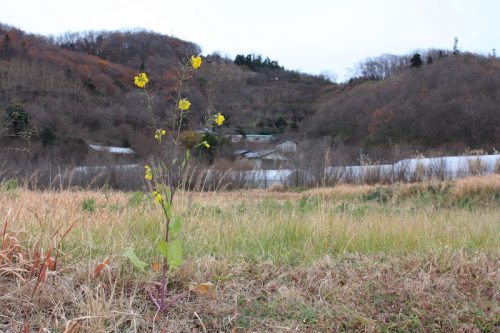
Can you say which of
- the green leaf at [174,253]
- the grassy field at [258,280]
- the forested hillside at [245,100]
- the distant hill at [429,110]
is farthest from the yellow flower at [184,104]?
the distant hill at [429,110]

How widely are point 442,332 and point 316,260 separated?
951mm

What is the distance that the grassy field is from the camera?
2.19 metres

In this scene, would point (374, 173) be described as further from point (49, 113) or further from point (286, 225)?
point (49, 113)

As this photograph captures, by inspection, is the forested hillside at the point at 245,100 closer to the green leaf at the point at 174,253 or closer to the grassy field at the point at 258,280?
the grassy field at the point at 258,280

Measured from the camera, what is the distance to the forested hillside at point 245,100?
4759 centimetres

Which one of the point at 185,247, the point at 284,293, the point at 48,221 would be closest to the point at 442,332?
the point at 284,293

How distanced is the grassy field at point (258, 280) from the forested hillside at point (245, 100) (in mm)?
25350

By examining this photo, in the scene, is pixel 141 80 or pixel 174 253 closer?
pixel 174 253

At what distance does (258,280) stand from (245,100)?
82638 millimetres

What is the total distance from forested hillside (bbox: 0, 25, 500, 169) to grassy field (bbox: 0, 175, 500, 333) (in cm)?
2535

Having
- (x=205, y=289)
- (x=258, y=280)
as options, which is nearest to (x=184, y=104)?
(x=205, y=289)

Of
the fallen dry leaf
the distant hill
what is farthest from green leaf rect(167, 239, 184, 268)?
the distant hill

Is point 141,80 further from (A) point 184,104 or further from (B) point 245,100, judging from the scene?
(B) point 245,100

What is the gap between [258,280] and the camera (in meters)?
2.76
